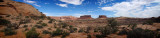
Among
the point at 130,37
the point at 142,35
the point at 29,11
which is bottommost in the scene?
the point at 130,37

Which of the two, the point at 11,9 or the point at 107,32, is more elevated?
the point at 11,9

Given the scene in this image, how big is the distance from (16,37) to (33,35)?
1.44m

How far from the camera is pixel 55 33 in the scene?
7.38 m

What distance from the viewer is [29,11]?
19.5m

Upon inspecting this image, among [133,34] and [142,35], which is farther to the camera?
[133,34]

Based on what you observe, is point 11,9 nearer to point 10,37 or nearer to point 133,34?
point 10,37

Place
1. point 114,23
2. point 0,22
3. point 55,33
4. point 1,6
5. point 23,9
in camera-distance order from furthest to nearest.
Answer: point 23,9
point 1,6
point 114,23
point 0,22
point 55,33

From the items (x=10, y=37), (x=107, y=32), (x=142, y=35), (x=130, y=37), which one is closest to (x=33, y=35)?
(x=10, y=37)

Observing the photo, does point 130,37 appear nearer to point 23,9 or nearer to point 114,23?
point 114,23

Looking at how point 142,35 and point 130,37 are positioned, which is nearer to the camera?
point 142,35

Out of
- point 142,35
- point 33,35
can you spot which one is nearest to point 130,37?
point 142,35

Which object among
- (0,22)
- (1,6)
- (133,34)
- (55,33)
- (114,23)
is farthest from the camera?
(1,6)

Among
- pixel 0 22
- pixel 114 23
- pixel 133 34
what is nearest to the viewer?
pixel 133 34

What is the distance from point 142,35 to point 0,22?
46.5 ft
